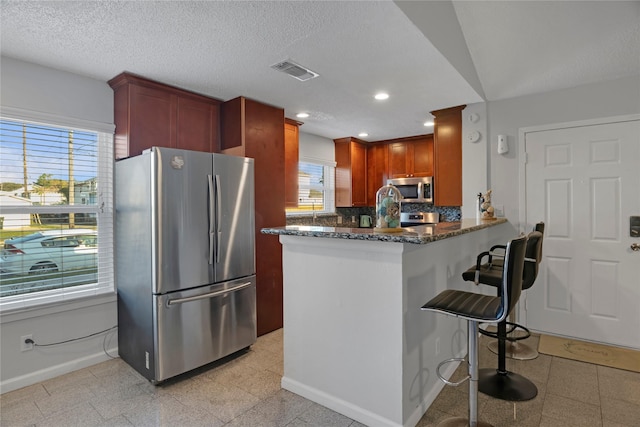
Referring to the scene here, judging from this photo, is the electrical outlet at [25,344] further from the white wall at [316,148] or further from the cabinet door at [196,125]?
the white wall at [316,148]

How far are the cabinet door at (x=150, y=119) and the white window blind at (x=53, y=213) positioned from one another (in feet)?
1.00

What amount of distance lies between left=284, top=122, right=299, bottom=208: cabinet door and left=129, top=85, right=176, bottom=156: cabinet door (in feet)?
4.87

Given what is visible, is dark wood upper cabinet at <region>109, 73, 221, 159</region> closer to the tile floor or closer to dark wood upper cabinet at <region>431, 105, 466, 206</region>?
the tile floor

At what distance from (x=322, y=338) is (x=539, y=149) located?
284 centimetres

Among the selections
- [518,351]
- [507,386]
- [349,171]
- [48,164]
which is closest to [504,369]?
[507,386]

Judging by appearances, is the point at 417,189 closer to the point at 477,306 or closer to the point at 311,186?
the point at 311,186

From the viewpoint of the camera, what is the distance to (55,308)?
2605 millimetres

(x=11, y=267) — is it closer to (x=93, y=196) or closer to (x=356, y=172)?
(x=93, y=196)

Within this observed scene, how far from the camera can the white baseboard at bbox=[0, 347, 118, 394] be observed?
2.41 m

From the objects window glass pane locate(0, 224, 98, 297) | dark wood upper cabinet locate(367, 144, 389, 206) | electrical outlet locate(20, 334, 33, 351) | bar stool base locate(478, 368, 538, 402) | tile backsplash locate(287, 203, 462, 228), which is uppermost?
dark wood upper cabinet locate(367, 144, 389, 206)

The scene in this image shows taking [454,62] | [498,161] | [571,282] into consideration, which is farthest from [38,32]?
[571,282]

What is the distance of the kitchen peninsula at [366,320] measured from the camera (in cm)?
187

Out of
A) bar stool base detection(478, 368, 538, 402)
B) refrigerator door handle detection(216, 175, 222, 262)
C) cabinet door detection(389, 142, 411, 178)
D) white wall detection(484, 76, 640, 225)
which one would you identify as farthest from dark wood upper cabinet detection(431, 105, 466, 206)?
refrigerator door handle detection(216, 175, 222, 262)

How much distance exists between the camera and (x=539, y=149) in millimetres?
3309
